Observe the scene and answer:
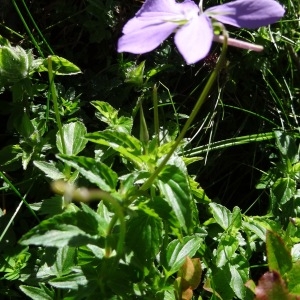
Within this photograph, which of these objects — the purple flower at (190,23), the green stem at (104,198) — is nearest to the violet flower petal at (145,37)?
the purple flower at (190,23)

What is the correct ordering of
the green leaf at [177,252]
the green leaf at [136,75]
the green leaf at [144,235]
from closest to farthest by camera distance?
A: the green leaf at [144,235] < the green leaf at [177,252] < the green leaf at [136,75]

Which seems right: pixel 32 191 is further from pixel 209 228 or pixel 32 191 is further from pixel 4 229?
pixel 209 228

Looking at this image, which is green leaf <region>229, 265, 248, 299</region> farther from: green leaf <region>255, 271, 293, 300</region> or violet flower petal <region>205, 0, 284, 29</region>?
violet flower petal <region>205, 0, 284, 29</region>

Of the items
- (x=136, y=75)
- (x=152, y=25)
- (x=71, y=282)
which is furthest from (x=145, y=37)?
(x=136, y=75)

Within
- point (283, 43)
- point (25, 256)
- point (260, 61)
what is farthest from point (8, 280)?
point (283, 43)

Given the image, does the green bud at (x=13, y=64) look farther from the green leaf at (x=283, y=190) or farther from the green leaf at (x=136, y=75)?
the green leaf at (x=283, y=190)

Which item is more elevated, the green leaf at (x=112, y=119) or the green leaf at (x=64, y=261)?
the green leaf at (x=112, y=119)
